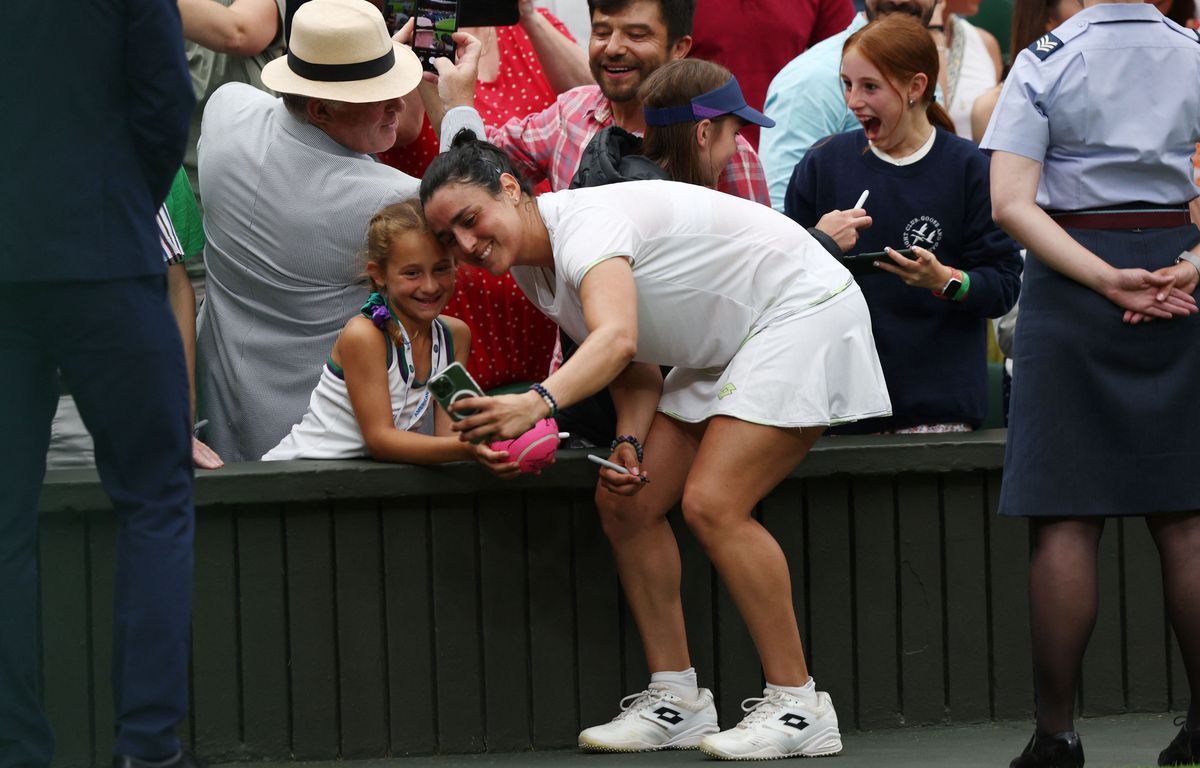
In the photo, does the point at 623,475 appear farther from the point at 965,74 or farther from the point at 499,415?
the point at 965,74

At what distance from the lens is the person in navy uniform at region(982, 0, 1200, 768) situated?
3322mm

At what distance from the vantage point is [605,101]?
4.64 metres

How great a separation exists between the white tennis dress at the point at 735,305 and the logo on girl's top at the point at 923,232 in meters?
0.60

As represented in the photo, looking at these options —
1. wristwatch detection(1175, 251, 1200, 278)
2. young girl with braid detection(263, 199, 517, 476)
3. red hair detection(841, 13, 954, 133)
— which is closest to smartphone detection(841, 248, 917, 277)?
red hair detection(841, 13, 954, 133)

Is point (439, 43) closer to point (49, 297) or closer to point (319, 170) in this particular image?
point (319, 170)

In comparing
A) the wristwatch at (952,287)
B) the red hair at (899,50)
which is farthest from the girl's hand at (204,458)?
the red hair at (899,50)

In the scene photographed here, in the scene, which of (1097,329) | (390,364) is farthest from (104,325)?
(1097,329)

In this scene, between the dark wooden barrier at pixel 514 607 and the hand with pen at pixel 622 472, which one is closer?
the hand with pen at pixel 622 472

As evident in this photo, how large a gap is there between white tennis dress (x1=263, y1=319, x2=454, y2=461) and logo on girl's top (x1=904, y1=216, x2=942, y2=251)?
131 cm

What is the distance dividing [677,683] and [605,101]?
169 cm

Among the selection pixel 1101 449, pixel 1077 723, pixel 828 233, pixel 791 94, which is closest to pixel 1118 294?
pixel 1101 449

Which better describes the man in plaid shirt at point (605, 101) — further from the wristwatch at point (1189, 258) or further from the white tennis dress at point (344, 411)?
the wristwatch at point (1189, 258)

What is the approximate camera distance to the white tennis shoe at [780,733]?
367cm

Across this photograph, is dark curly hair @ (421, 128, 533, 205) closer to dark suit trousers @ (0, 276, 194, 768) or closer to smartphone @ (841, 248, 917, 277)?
dark suit trousers @ (0, 276, 194, 768)
